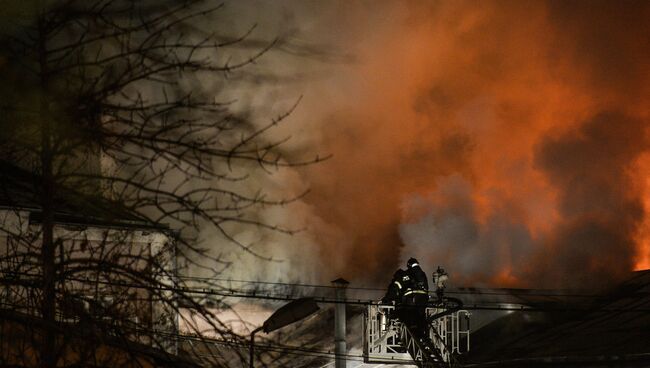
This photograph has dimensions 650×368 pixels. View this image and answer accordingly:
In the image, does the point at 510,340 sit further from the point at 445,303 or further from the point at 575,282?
the point at 575,282

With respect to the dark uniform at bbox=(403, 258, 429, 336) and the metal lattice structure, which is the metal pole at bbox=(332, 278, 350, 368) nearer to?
the metal lattice structure

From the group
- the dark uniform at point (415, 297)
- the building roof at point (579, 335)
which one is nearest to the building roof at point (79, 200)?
the building roof at point (579, 335)

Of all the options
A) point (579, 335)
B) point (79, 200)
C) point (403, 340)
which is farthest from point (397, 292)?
point (79, 200)

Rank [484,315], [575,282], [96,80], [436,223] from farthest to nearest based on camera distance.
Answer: [436,223], [575,282], [484,315], [96,80]

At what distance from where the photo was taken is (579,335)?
54.4 ft

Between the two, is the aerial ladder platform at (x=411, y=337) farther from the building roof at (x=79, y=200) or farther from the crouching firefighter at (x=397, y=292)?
the building roof at (x=79, y=200)

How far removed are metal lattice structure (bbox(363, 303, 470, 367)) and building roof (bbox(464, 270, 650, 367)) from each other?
57 centimetres

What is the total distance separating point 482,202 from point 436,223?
A: 173cm

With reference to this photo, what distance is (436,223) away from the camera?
23.3 m

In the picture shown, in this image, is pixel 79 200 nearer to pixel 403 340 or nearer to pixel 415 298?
pixel 415 298

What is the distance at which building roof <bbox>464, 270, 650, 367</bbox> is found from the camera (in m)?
14.8

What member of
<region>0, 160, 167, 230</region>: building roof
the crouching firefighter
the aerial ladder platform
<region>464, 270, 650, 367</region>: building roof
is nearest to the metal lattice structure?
the aerial ladder platform

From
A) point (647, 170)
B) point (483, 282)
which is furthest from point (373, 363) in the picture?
point (647, 170)

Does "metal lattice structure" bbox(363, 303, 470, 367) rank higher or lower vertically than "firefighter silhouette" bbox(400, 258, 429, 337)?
lower
